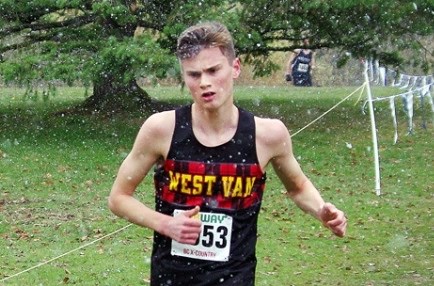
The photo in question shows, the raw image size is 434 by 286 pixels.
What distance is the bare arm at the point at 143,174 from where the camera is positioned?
3504mm

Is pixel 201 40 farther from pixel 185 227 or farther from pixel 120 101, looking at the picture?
pixel 120 101

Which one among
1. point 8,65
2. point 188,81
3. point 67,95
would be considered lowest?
point 67,95

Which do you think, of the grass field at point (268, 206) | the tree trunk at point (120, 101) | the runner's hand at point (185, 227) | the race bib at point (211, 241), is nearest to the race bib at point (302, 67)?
the grass field at point (268, 206)

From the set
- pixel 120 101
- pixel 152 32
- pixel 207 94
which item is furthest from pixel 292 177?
pixel 120 101

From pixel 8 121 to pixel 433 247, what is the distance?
36.0 feet

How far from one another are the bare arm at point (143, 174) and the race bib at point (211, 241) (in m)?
0.11

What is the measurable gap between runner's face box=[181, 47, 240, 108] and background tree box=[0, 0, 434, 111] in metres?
9.77

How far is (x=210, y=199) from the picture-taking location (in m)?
3.64

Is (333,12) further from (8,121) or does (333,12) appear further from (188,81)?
(188,81)

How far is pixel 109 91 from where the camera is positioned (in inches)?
743

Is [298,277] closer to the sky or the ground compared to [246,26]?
closer to the ground

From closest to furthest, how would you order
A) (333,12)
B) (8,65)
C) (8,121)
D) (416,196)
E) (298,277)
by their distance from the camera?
(298,277) → (416,196) → (8,65) → (333,12) → (8,121)

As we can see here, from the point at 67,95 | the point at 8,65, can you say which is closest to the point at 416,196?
the point at 8,65

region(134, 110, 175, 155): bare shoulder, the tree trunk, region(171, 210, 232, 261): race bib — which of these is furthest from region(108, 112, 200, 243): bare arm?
the tree trunk
